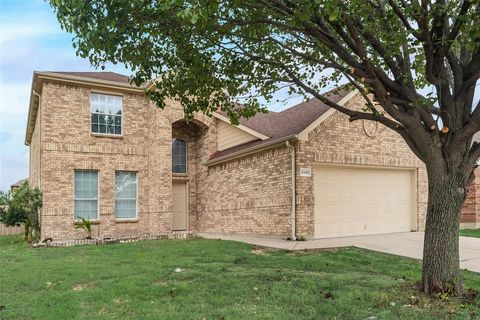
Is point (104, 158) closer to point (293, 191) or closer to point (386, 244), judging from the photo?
point (293, 191)

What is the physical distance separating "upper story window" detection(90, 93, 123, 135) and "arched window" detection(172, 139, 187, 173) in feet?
9.88

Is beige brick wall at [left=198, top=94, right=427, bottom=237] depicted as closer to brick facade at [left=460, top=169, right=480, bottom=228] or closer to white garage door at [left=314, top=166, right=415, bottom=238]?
white garage door at [left=314, top=166, right=415, bottom=238]

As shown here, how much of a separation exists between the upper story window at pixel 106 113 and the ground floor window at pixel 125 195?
177 centimetres

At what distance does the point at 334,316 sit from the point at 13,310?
167 inches

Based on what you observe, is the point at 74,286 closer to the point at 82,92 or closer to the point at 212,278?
the point at 212,278

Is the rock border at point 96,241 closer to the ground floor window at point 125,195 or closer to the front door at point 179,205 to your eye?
the ground floor window at point 125,195

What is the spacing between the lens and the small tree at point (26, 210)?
1533 cm

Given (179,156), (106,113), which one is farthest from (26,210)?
(179,156)

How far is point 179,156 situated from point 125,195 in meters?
3.35

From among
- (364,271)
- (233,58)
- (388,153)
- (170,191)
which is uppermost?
(233,58)

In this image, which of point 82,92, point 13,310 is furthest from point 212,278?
point 82,92

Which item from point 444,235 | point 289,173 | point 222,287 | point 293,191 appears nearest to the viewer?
point 444,235

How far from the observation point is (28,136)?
25641 millimetres

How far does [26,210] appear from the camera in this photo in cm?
1534
